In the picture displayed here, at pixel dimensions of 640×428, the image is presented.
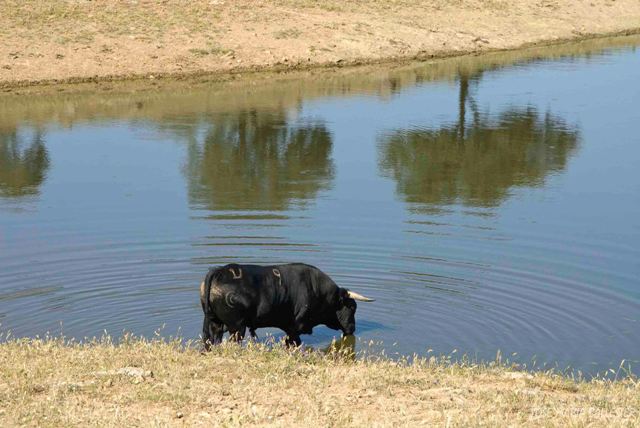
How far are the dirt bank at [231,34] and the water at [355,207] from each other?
117 inches

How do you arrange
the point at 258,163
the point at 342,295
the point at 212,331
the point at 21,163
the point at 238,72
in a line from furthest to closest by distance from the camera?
the point at 238,72
the point at 21,163
the point at 258,163
the point at 342,295
the point at 212,331

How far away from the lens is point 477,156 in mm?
29938

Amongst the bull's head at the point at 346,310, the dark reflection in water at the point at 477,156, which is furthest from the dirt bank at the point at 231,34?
the bull's head at the point at 346,310

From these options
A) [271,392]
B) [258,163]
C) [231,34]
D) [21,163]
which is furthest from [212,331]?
[231,34]

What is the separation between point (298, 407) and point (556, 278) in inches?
350

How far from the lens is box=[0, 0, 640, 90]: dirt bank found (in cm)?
4450

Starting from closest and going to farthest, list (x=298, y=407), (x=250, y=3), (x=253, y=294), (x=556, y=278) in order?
(x=298, y=407)
(x=253, y=294)
(x=556, y=278)
(x=250, y=3)

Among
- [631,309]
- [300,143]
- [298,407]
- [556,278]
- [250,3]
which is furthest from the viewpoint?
[250,3]

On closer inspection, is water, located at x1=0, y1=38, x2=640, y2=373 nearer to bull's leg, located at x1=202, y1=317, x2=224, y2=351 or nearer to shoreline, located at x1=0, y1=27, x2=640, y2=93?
bull's leg, located at x1=202, y1=317, x2=224, y2=351

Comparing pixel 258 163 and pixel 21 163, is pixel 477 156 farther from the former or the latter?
pixel 21 163

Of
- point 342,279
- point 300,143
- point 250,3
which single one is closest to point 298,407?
point 342,279

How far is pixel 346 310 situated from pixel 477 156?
15.0m

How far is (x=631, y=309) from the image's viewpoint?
679 inches

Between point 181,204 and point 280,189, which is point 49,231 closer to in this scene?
point 181,204
